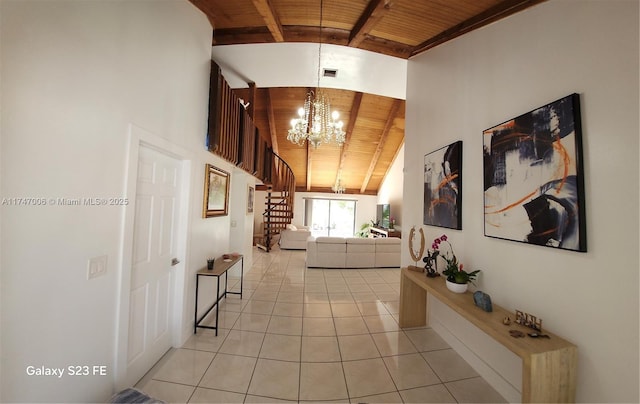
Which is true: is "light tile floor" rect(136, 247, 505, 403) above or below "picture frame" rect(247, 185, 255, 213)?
below

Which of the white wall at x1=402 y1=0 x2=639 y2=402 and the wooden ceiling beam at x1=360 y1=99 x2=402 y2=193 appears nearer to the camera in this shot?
the white wall at x1=402 y1=0 x2=639 y2=402

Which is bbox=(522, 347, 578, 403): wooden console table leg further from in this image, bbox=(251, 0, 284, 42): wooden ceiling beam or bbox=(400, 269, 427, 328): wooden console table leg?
bbox=(251, 0, 284, 42): wooden ceiling beam

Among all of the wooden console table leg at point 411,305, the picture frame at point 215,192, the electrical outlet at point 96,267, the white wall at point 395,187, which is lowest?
the wooden console table leg at point 411,305

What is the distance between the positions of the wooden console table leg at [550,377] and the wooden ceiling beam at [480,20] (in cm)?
239

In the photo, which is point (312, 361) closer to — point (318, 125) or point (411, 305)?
point (411, 305)

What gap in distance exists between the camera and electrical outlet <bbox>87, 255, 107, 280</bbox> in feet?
4.38

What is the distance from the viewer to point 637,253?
42.3 inches

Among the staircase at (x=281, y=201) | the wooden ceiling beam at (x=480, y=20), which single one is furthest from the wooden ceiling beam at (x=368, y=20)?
the staircase at (x=281, y=201)

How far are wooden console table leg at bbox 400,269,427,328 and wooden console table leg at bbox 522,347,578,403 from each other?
153cm

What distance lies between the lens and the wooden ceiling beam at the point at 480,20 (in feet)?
6.01

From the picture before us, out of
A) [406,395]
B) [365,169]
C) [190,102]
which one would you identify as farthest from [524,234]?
[365,169]

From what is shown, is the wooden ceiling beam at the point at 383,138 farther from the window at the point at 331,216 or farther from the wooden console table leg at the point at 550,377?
the wooden console table leg at the point at 550,377

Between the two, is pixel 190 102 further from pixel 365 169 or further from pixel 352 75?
pixel 365 169

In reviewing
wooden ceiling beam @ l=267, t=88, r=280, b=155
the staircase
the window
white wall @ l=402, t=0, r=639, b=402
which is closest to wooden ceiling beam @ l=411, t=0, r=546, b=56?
white wall @ l=402, t=0, r=639, b=402
